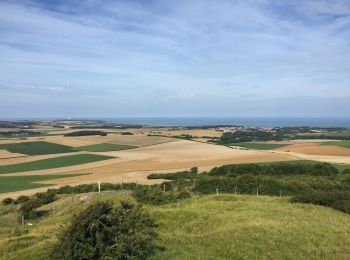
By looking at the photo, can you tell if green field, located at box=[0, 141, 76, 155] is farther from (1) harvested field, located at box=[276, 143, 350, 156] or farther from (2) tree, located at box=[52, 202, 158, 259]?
(2) tree, located at box=[52, 202, 158, 259]

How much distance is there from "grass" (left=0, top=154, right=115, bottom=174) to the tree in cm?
5755

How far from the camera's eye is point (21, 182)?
54000 mm

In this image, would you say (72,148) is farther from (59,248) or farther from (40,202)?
(59,248)

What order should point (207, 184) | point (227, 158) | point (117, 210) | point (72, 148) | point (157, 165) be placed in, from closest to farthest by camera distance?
point (117, 210) → point (207, 184) → point (157, 165) → point (227, 158) → point (72, 148)

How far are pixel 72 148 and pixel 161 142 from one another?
83.7 feet

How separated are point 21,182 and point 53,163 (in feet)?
68.2

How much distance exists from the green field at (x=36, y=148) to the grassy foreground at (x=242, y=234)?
72.3 metres

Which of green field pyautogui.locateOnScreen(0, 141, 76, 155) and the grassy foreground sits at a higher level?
the grassy foreground

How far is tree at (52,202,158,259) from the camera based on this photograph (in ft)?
37.0

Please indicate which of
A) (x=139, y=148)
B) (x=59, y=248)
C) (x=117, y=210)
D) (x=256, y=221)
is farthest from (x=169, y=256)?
(x=139, y=148)

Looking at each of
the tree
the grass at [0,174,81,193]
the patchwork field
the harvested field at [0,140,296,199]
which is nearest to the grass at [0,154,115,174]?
the patchwork field

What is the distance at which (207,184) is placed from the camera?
44.4 metres

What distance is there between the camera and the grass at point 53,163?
68.2 m

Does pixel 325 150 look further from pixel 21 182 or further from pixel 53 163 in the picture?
pixel 21 182
